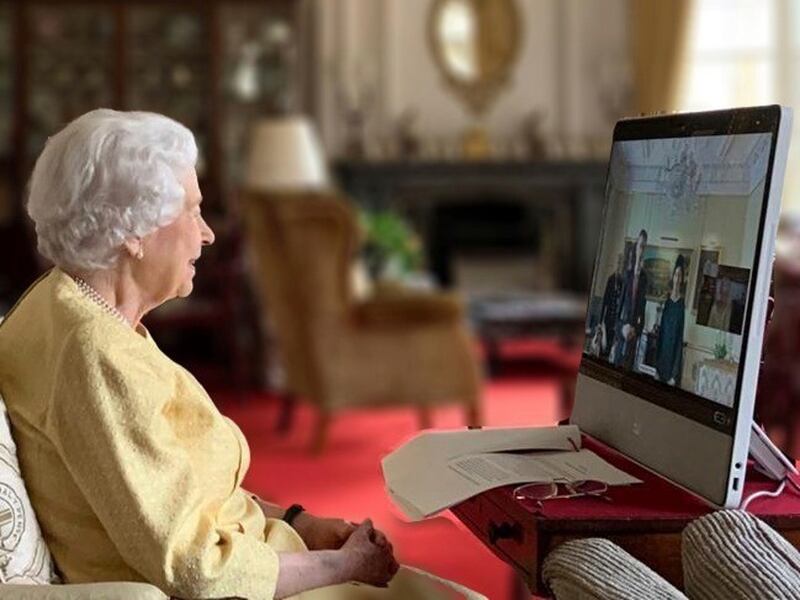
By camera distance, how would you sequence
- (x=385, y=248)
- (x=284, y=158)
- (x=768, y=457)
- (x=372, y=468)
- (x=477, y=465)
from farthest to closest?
1. (x=284, y=158)
2. (x=385, y=248)
3. (x=372, y=468)
4. (x=477, y=465)
5. (x=768, y=457)

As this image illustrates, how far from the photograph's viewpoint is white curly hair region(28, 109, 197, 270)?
1410 millimetres

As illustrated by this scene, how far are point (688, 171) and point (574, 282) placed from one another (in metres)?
6.42

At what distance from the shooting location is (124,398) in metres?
1.34

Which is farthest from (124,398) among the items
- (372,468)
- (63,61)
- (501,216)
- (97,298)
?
(501,216)

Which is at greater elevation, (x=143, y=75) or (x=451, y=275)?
(x=143, y=75)

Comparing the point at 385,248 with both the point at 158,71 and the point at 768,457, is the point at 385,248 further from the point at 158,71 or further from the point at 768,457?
the point at 768,457

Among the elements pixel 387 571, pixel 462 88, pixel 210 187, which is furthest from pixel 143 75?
pixel 387 571

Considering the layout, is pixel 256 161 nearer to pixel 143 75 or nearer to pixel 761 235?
pixel 143 75

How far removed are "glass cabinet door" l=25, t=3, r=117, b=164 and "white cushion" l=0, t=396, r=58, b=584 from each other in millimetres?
5920

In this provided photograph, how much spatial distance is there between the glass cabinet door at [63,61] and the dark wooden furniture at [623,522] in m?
6.11

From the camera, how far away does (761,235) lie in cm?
124

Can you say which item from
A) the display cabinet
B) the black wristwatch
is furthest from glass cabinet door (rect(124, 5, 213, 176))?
the black wristwatch

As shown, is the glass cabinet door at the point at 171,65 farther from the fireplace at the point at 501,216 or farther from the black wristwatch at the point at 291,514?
the black wristwatch at the point at 291,514

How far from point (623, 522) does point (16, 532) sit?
2.21ft
